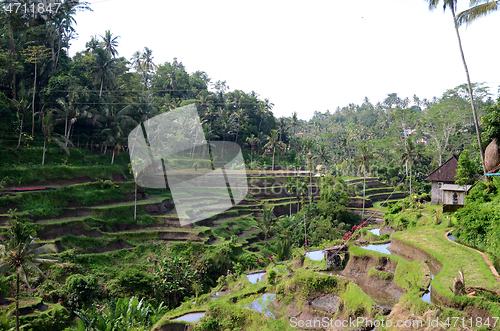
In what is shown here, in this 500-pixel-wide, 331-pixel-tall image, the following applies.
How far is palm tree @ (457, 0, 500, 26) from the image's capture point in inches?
521

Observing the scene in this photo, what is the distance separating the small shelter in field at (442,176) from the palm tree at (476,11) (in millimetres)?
10873

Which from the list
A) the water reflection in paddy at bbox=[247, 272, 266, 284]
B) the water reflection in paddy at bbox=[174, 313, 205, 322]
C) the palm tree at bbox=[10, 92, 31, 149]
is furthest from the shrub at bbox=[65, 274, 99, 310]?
the palm tree at bbox=[10, 92, 31, 149]

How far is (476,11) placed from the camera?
45.0 ft

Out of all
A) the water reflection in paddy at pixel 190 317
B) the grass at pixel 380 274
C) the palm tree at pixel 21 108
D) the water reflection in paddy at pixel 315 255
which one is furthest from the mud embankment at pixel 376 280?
the palm tree at pixel 21 108

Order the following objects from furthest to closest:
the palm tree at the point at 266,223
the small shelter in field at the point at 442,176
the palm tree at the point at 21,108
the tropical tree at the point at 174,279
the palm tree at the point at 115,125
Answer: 1. the palm tree at the point at 115,125
2. the palm tree at the point at 266,223
3. the palm tree at the point at 21,108
4. the small shelter in field at the point at 442,176
5. the tropical tree at the point at 174,279

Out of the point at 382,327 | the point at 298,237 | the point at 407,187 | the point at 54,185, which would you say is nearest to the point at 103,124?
the point at 54,185

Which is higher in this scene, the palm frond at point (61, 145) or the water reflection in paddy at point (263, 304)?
the palm frond at point (61, 145)

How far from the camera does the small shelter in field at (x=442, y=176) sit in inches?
871

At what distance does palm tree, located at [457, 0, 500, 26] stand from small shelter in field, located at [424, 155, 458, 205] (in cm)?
1087

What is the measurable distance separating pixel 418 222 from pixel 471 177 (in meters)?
3.57

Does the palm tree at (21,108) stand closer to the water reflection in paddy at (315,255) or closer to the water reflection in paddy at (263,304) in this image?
the water reflection in paddy at (315,255)

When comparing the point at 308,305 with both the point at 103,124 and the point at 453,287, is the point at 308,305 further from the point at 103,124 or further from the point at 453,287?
the point at 103,124

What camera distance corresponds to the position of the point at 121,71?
4172 centimetres

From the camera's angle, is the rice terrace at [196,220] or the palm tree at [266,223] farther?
the palm tree at [266,223]
